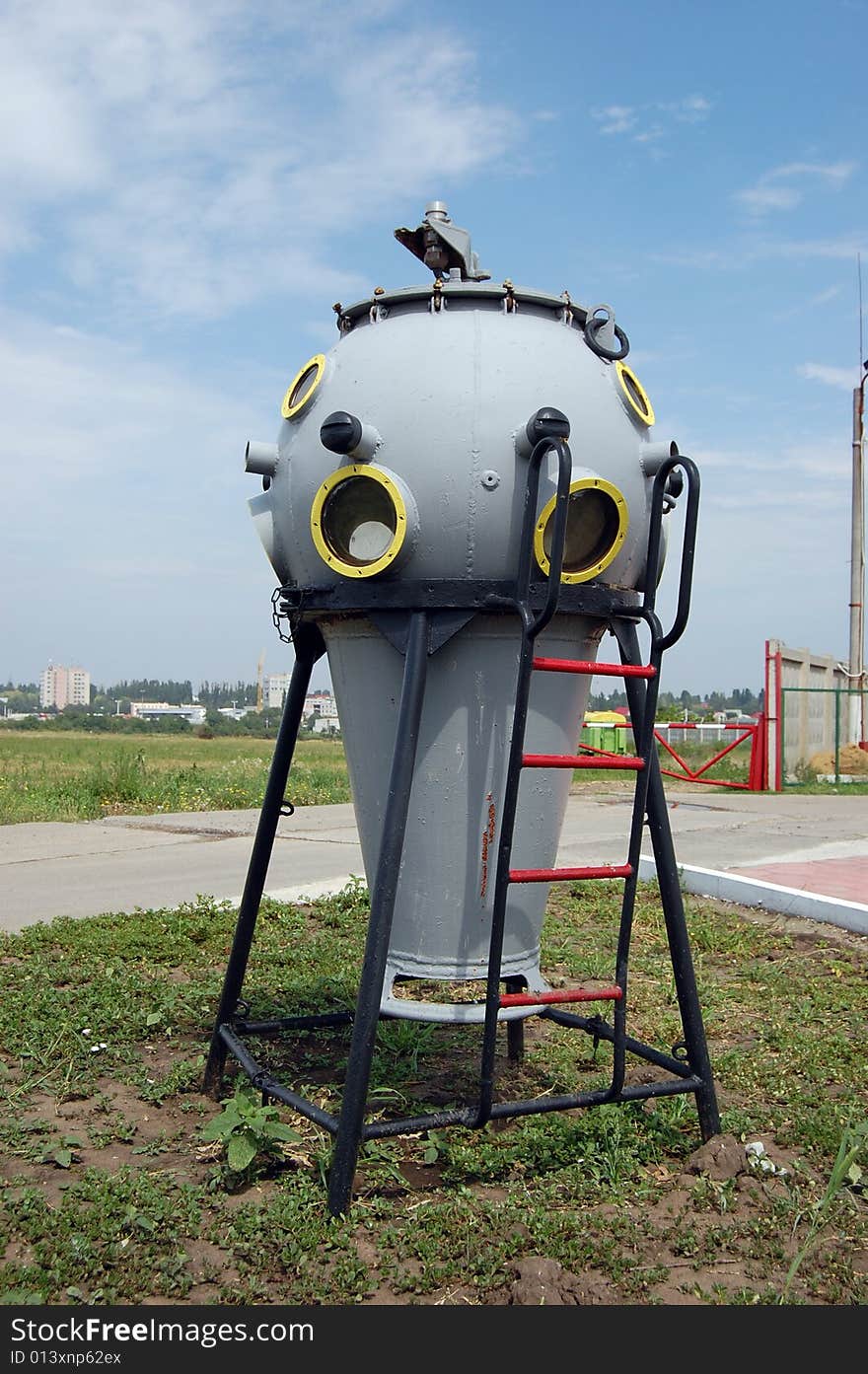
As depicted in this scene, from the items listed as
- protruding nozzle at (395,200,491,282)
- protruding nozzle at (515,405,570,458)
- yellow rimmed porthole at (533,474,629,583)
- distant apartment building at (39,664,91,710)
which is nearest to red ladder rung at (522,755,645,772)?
yellow rimmed porthole at (533,474,629,583)

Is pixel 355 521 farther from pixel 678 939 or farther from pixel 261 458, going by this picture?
pixel 678 939

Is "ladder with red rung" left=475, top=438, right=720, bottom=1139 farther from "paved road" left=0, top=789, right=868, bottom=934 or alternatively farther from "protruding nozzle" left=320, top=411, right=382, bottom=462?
"paved road" left=0, top=789, right=868, bottom=934

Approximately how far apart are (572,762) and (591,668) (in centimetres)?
31

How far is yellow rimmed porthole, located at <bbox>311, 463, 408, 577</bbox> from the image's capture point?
3697 mm

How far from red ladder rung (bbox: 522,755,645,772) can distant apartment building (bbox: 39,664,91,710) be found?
176 m

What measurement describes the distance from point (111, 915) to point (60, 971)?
54.3 inches

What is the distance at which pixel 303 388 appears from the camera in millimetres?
4062

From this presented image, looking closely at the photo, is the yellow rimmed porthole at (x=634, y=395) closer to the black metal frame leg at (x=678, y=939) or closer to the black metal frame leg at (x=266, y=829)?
the black metal frame leg at (x=678, y=939)

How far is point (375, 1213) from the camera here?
3383 millimetres

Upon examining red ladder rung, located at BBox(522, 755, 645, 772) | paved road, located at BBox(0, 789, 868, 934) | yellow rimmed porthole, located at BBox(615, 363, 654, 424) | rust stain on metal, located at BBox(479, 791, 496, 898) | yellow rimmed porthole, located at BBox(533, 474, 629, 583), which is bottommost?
paved road, located at BBox(0, 789, 868, 934)

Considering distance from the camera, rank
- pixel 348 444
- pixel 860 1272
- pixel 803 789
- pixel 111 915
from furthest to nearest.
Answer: pixel 803 789, pixel 111 915, pixel 348 444, pixel 860 1272

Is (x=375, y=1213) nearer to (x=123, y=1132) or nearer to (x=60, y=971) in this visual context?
(x=123, y=1132)

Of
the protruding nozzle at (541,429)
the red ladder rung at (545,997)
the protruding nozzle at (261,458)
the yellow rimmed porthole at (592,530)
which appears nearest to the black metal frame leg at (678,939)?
the yellow rimmed porthole at (592,530)
